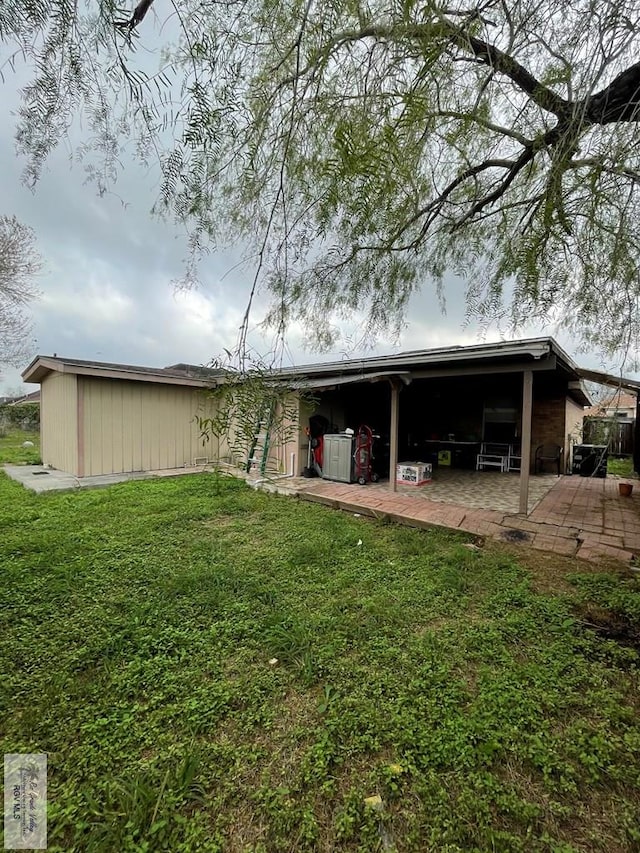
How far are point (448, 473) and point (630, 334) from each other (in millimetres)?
6070

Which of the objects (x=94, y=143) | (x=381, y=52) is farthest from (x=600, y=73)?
(x=94, y=143)

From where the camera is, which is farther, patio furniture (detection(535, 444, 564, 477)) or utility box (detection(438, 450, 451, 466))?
utility box (detection(438, 450, 451, 466))

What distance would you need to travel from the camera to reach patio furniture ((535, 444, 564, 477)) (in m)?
8.66

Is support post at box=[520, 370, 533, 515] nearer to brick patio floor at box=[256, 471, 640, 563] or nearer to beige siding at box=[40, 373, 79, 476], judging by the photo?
brick patio floor at box=[256, 471, 640, 563]

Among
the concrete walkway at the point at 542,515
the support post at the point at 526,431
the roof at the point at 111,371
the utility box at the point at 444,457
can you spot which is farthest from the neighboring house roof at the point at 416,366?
the utility box at the point at 444,457

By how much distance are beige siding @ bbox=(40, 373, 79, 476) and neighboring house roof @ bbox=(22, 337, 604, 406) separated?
42cm

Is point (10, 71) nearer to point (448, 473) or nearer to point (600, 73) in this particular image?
point (600, 73)

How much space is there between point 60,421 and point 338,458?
21.5 ft

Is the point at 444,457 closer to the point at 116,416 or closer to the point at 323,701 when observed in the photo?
the point at 116,416

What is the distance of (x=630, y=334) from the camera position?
2.80 m

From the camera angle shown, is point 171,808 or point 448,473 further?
point 448,473

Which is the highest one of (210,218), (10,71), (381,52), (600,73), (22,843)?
(381,52)

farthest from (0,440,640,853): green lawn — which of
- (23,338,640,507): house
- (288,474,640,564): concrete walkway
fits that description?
(23,338,640,507): house

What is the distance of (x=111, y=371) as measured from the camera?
7.39m
